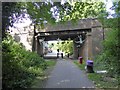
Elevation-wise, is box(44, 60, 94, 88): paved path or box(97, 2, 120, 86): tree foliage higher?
box(97, 2, 120, 86): tree foliage

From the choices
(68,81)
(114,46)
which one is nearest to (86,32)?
(68,81)

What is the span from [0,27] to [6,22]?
100 centimetres

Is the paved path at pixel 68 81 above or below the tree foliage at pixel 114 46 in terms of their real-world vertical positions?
below

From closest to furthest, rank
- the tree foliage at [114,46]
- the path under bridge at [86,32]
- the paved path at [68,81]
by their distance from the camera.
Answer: the tree foliage at [114,46] → the paved path at [68,81] → the path under bridge at [86,32]

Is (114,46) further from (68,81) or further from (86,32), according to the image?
(86,32)

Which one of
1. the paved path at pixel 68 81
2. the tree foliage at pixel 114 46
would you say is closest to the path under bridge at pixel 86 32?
the paved path at pixel 68 81

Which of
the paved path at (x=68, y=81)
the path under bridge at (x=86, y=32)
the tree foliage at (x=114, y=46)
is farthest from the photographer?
the path under bridge at (x=86, y=32)

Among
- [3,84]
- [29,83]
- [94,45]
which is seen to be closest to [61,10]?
[29,83]

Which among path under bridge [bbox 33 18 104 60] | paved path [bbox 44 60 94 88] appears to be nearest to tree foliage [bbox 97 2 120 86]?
paved path [bbox 44 60 94 88]

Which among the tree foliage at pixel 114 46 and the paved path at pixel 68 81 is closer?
the tree foliage at pixel 114 46

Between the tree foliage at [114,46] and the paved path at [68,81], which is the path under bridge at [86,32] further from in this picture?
the tree foliage at [114,46]

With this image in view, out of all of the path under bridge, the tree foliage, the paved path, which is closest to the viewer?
the tree foliage

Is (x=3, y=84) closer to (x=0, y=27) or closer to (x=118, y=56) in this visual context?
(x=0, y=27)

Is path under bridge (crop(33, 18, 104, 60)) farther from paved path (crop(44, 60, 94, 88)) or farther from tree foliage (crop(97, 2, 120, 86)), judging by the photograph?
tree foliage (crop(97, 2, 120, 86))
